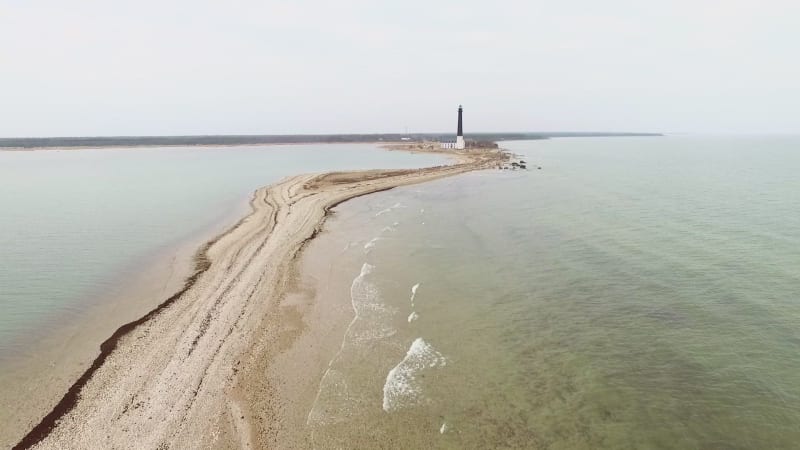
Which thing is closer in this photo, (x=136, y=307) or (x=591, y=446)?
(x=591, y=446)

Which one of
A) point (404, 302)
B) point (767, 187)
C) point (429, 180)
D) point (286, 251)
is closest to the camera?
point (404, 302)

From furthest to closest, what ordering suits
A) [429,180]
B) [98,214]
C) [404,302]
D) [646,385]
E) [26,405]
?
1. [429,180]
2. [98,214]
3. [404,302]
4. [646,385]
5. [26,405]

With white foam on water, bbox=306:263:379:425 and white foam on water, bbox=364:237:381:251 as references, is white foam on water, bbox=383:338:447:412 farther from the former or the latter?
white foam on water, bbox=364:237:381:251

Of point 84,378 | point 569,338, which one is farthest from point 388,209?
point 84,378

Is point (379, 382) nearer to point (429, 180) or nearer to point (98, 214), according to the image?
point (98, 214)

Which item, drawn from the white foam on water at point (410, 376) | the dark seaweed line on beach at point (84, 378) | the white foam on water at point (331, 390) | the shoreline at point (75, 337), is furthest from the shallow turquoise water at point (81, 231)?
the white foam on water at point (410, 376)

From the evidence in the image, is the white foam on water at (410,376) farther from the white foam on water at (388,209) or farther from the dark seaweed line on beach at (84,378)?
the white foam on water at (388,209)

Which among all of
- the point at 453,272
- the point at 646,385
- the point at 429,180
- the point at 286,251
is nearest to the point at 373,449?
the point at 646,385
